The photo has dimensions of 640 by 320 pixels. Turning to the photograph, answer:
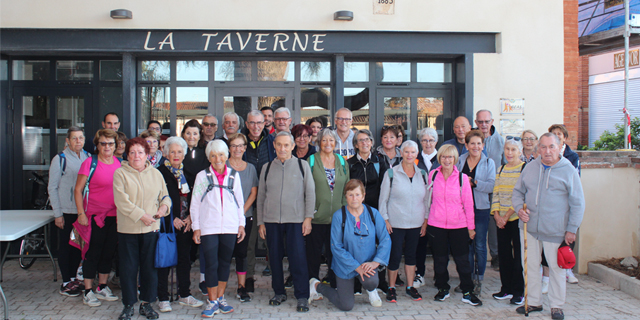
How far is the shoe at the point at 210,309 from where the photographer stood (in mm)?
4227

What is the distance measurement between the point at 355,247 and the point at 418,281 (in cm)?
126

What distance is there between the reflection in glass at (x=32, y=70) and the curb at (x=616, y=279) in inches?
324

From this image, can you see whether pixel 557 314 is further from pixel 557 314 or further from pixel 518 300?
pixel 518 300

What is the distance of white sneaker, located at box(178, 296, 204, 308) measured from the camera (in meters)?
4.55

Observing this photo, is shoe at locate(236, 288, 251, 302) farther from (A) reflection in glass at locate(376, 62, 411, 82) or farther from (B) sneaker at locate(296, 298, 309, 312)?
(A) reflection in glass at locate(376, 62, 411, 82)

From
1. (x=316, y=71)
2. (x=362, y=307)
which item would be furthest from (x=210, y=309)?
(x=316, y=71)

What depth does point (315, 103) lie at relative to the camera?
22.6ft

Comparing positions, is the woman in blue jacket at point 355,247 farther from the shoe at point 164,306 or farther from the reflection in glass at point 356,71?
the reflection in glass at point 356,71

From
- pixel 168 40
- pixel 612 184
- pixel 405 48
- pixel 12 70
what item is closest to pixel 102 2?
pixel 168 40

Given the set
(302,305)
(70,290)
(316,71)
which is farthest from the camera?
(316,71)

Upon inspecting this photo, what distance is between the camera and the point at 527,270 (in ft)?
14.6

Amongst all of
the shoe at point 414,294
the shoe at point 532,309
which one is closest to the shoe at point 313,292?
the shoe at point 414,294

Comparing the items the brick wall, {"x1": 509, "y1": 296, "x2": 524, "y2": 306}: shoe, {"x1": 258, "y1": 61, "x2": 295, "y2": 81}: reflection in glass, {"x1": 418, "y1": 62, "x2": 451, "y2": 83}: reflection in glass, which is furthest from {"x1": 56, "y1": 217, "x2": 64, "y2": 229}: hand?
the brick wall

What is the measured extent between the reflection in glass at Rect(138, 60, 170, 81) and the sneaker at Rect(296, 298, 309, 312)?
162 inches
